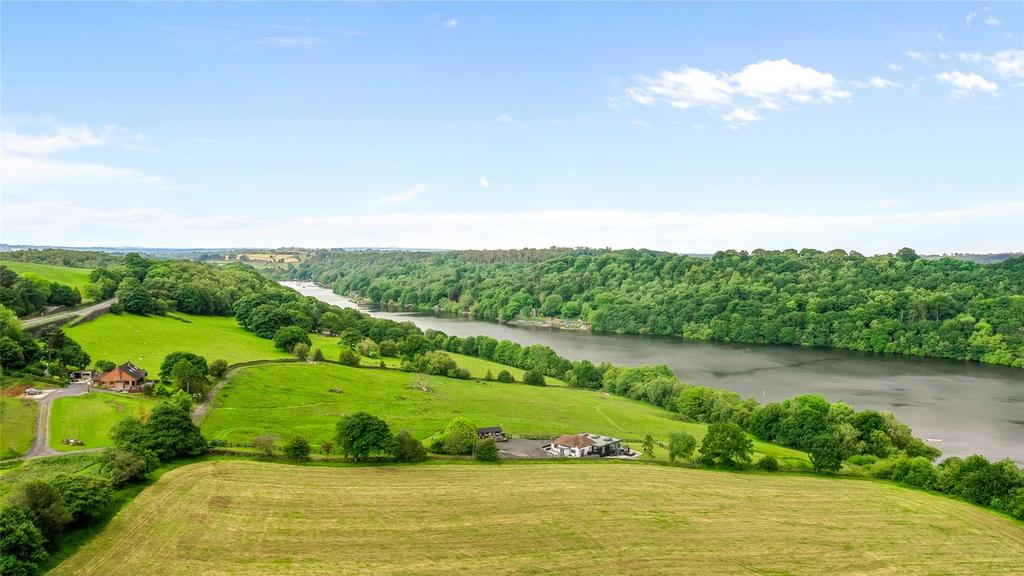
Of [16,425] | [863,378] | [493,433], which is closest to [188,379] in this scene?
[16,425]

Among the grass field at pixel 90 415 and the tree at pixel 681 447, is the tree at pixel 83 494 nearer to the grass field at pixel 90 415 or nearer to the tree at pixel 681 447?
the grass field at pixel 90 415

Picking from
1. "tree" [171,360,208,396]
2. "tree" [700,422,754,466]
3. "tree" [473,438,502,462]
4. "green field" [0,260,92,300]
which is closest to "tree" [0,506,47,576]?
"tree" [473,438,502,462]

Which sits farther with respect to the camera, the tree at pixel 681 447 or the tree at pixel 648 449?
the tree at pixel 648 449

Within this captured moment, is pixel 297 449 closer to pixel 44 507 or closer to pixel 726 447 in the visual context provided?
pixel 44 507

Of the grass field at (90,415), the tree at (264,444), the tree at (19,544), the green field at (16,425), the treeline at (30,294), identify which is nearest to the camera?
the tree at (19,544)

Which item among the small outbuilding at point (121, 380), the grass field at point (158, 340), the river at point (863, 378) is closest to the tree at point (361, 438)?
the small outbuilding at point (121, 380)

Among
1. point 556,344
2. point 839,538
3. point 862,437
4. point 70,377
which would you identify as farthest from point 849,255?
point 70,377
